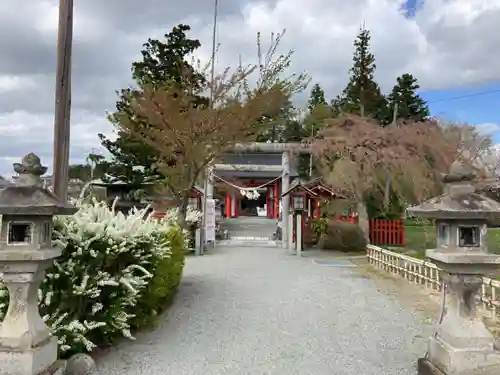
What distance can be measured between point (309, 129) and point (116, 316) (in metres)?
27.3

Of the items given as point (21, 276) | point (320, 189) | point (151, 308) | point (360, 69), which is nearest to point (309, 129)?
point (360, 69)

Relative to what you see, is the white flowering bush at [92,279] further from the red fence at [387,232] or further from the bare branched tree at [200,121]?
the red fence at [387,232]

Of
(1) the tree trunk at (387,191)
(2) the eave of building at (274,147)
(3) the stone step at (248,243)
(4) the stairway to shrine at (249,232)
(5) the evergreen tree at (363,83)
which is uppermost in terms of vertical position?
(5) the evergreen tree at (363,83)

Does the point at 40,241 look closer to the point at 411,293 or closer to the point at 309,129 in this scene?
the point at 411,293

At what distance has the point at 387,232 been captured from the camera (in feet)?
47.5

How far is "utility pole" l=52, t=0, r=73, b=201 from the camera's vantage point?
4.81m

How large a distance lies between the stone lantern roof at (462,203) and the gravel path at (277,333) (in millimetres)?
1463

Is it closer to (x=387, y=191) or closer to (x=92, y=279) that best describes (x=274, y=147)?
(x=387, y=191)

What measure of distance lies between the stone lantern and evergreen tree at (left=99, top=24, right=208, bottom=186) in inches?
622

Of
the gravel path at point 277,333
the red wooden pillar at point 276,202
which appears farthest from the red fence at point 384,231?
the red wooden pillar at point 276,202

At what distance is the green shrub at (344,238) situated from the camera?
1393 cm

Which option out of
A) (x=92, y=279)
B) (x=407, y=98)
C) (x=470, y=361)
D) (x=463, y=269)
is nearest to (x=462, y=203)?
(x=463, y=269)

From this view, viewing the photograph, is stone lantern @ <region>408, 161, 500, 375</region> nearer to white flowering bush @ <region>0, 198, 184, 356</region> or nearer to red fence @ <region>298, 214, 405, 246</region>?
white flowering bush @ <region>0, 198, 184, 356</region>

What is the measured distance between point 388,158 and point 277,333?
881 cm
